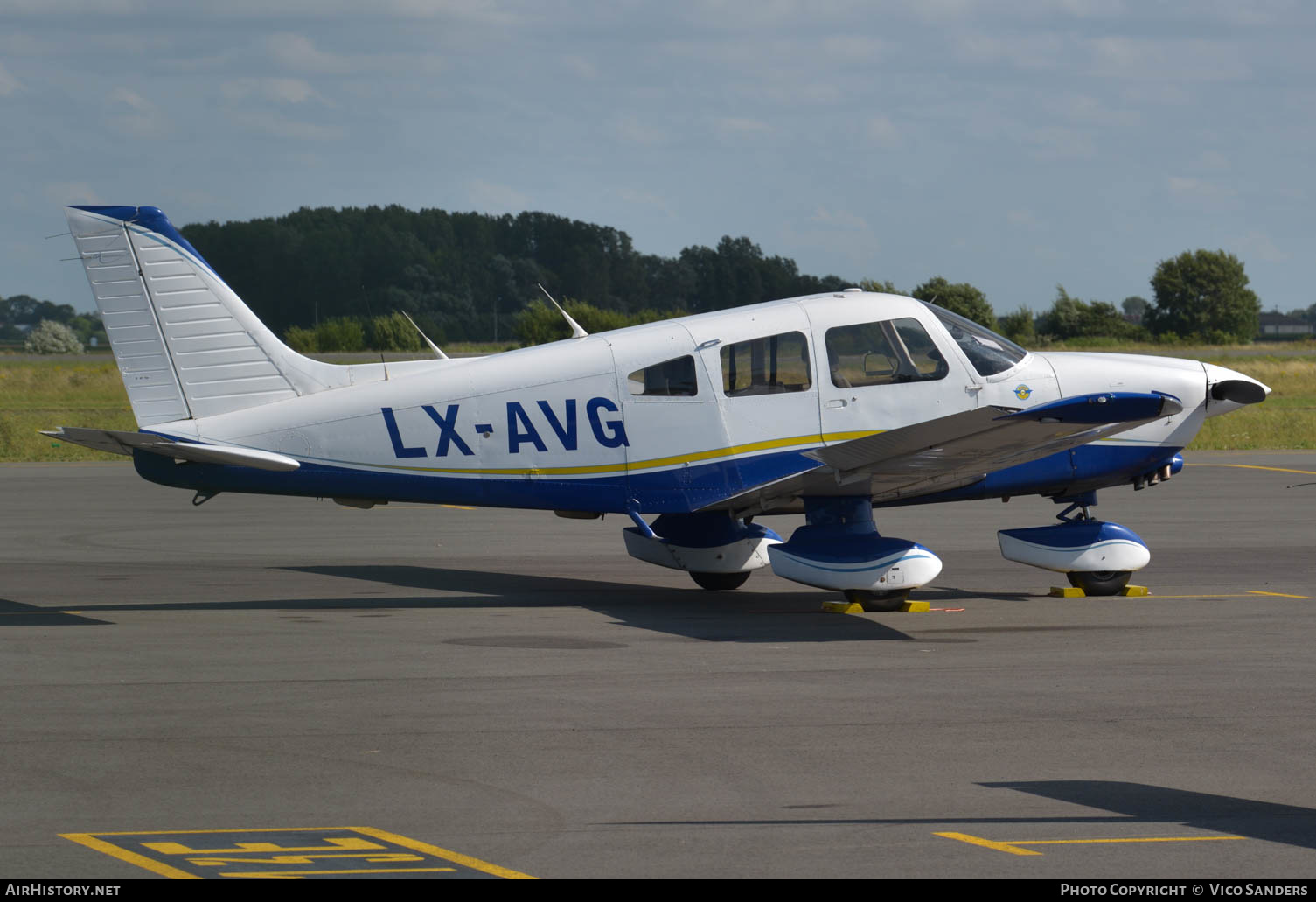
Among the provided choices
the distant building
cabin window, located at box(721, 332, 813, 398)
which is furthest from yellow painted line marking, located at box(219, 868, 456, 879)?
the distant building

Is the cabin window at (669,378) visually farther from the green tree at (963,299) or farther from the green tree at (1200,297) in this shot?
the green tree at (1200,297)

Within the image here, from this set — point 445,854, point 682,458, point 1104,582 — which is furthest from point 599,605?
point 445,854

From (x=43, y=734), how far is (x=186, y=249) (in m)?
5.06

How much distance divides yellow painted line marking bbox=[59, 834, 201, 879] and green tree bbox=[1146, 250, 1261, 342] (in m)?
90.5

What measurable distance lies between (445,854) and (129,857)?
4.04 ft

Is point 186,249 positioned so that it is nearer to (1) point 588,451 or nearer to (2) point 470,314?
(1) point 588,451

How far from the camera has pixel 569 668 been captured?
30.9ft

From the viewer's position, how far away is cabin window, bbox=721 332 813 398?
38.2ft

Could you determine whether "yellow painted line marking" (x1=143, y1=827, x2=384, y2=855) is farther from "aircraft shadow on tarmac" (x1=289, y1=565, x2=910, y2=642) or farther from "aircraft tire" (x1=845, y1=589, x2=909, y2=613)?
"aircraft tire" (x1=845, y1=589, x2=909, y2=613)

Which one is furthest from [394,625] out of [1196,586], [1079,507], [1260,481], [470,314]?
[470,314]

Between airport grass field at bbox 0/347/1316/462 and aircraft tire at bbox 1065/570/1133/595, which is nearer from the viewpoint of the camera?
aircraft tire at bbox 1065/570/1133/595

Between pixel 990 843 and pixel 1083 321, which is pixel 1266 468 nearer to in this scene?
pixel 990 843

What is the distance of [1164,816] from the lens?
19.7 ft

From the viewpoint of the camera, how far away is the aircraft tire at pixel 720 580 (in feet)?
42.2
